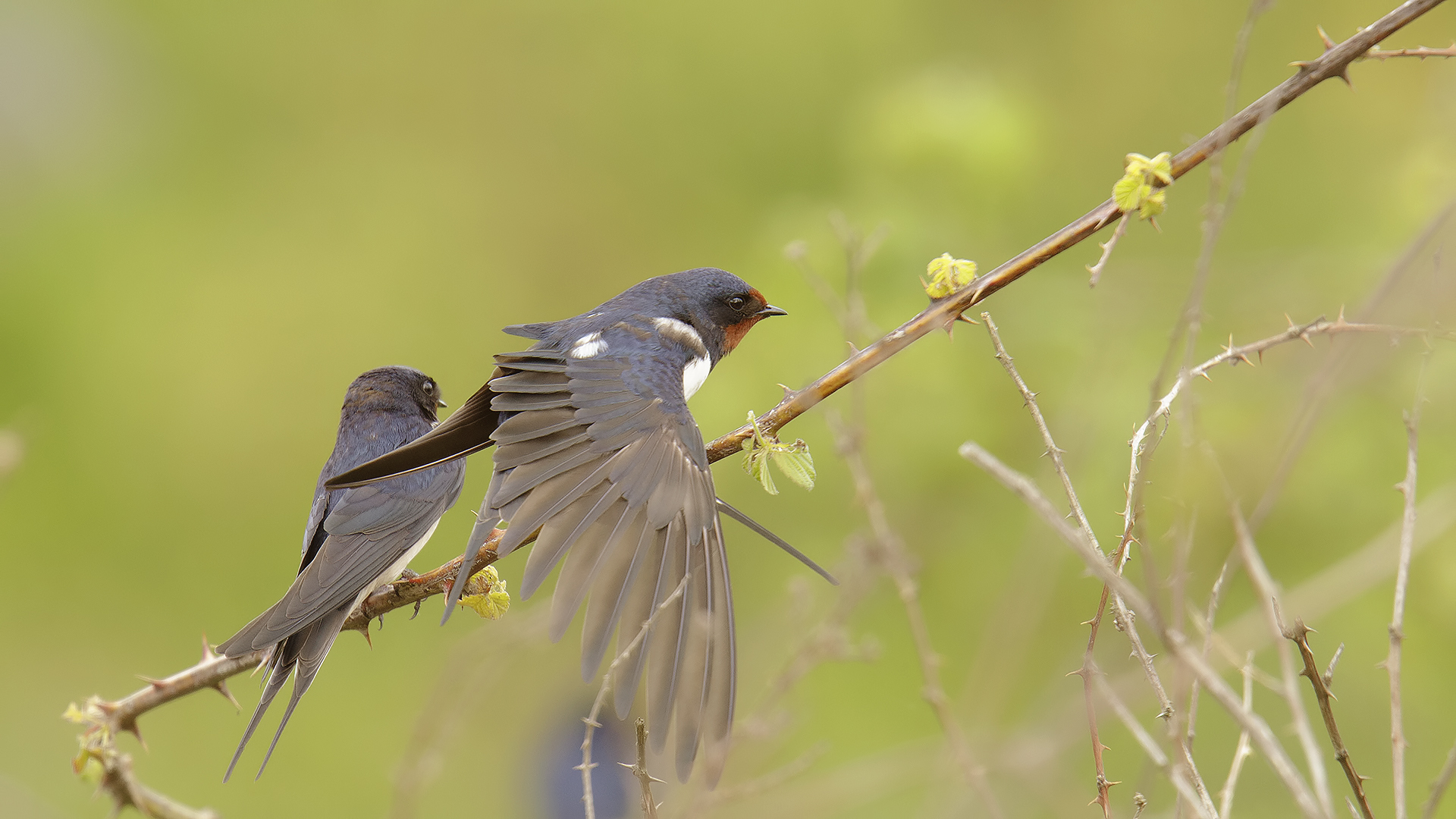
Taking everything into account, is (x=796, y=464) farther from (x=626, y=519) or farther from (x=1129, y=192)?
(x=1129, y=192)

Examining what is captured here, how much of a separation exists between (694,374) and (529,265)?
14.9 feet

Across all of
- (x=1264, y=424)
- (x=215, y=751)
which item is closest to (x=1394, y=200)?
(x=1264, y=424)

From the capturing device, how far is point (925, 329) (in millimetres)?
1590

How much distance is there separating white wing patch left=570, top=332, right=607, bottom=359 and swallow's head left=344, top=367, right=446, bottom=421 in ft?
2.72

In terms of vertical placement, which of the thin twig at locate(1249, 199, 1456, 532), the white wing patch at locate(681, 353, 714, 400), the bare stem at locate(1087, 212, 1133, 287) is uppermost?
the white wing patch at locate(681, 353, 714, 400)

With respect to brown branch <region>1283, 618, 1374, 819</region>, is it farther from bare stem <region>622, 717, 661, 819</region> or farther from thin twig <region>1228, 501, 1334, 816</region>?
bare stem <region>622, 717, 661, 819</region>

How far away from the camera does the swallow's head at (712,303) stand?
275 cm

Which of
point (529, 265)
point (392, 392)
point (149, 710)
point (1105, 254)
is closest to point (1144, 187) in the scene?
point (1105, 254)

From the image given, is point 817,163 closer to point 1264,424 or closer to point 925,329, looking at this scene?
point 1264,424

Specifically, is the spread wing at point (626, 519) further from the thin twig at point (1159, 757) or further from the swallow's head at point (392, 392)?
the swallow's head at point (392, 392)

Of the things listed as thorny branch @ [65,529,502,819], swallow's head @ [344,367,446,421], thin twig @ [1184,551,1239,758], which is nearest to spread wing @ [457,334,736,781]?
thorny branch @ [65,529,502,819]

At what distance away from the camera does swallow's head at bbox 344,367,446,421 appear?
9.91 feet

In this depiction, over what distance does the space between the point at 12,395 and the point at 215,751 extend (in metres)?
2.31

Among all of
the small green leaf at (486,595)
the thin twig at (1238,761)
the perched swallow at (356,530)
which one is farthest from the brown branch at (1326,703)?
the perched swallow at (356,530)
